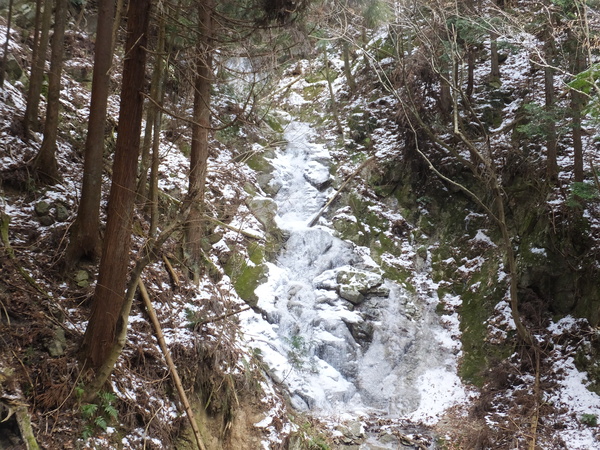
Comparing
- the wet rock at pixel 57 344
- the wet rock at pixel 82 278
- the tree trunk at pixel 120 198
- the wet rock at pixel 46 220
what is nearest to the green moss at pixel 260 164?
the wet rock at pixel 46 220

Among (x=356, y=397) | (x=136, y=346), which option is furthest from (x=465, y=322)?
(x=136, y=346)

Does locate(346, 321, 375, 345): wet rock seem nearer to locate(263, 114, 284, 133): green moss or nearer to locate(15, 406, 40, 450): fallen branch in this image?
locate(15, 406, 40, 450): fallen branch

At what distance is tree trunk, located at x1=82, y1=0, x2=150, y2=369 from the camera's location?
5059mm

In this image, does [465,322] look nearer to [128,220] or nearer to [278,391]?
[278,391]

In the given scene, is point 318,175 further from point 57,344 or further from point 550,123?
point 57,344

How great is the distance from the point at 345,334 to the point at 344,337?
85mm

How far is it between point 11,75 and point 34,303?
19.4ft

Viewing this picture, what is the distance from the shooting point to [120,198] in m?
5.07

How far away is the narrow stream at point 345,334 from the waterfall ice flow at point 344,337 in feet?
0.07

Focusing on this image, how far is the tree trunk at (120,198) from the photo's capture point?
5059 millimetres

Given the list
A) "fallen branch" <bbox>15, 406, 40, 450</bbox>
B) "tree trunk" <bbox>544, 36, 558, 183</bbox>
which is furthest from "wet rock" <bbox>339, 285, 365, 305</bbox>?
"fallen branch" <bbox>15, 406, 40, 450</bbox>

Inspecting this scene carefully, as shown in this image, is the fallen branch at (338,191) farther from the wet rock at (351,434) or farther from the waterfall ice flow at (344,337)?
the wet rock at (351,434)

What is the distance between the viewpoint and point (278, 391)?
27.3 feet

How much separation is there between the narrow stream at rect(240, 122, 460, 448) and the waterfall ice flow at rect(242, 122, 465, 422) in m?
0.02
